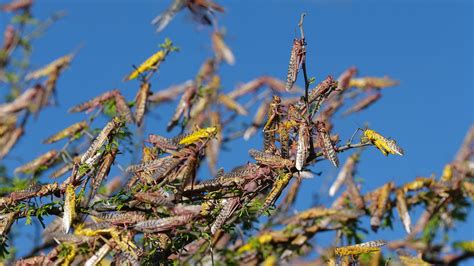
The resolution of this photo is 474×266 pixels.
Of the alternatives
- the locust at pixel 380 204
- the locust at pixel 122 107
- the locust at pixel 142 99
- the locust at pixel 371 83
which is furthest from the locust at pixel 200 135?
the locust at pixel 371 83

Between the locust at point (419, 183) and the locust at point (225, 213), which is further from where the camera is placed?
the locust at point (419, 183)

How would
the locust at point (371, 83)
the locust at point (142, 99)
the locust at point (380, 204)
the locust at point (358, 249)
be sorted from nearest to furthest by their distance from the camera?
the locust at point (358, 249)
the locust at point (142, 99)
the locust at point (380, 204)
the locust at point (371, 83)

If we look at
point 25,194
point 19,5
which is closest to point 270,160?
point 25,194

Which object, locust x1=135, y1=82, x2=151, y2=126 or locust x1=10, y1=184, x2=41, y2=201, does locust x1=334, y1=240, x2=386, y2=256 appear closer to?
locust x1=10, y1=184, x2=41, y2=201

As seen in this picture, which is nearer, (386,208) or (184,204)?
(184,204)

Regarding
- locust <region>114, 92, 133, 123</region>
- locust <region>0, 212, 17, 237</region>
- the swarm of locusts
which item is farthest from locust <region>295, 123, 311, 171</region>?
locust <region>114, 92, 133, 123</region>

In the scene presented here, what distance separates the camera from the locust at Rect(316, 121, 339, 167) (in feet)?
9.73

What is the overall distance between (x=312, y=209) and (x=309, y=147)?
2606 millimetres

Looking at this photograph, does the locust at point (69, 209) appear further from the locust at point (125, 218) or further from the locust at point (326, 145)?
the locust at point (326, 145)

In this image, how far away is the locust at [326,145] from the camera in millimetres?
2965

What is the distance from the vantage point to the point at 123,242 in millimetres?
3203

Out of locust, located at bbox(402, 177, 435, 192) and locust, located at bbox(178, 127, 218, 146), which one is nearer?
locust, located at bbox(178, 127, 218, 146)

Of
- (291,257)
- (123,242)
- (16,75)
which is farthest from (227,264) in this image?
(16,75)

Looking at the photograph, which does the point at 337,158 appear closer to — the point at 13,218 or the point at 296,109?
the point at 296,109
